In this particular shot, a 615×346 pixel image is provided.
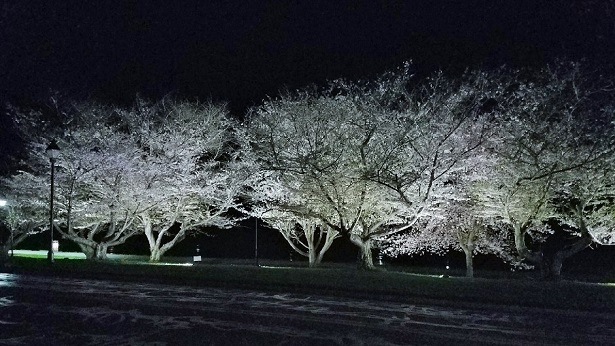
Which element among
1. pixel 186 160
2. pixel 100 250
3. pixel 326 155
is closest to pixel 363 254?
pixel 326 155

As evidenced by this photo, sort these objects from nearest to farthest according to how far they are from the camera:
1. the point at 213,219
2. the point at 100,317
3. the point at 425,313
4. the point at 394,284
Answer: the point at 100,317, the point at 425,313, the point at 394,284, the point at 213,219

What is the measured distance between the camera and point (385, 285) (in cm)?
1703

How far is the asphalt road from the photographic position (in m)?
9.25

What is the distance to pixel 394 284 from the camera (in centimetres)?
1717

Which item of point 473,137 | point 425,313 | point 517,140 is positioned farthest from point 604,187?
point 425,313

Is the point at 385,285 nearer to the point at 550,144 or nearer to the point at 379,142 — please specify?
the point at 379,142

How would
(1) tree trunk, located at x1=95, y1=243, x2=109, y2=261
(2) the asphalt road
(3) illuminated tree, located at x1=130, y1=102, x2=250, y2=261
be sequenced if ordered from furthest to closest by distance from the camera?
(1) tree trunk, located at x1=95, y1=243, x2=109, y2=261 < (3) illuminated tree, located at x1=130, y1=102, x2=250, y2=261 < (2) the asphalt road

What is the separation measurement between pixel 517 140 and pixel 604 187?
374 cm

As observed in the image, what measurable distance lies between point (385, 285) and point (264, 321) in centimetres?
679

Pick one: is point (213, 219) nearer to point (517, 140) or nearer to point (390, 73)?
point (390, 73)

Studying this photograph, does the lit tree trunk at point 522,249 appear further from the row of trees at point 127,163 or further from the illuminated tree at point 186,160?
the row of trees at point 127,163

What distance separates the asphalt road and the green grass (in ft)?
Answer: 3.17

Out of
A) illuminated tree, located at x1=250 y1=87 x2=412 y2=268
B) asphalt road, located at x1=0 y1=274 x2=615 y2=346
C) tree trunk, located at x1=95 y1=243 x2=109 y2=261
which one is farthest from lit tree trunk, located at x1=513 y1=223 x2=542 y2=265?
tree trunk, located at x1=95 y1=243 x2=109 y2=261

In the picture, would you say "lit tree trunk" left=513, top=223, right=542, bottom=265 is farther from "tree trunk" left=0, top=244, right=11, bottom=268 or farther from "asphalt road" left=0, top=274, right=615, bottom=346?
"tree trunk" left=0, top=244, right=11, bottom=268
